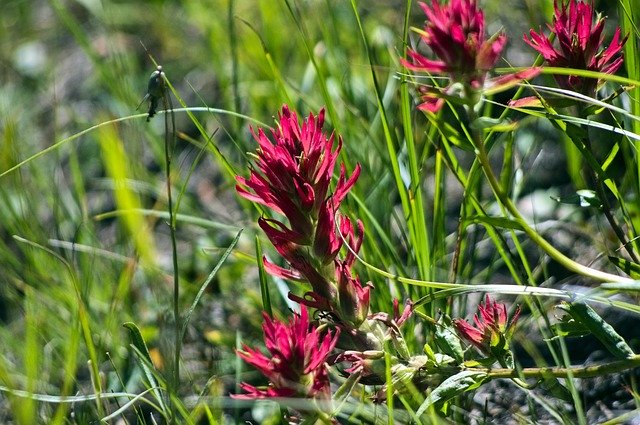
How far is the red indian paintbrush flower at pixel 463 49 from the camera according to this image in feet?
2.68

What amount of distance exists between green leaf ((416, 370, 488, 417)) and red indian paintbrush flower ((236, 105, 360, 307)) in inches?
6.0

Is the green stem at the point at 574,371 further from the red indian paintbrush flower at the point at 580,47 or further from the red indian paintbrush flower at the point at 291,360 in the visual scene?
the red indian paintbrush flower at the point at 580,47

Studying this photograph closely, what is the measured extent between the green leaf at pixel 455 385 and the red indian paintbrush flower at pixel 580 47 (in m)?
0.35

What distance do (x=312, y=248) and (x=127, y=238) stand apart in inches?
35.6

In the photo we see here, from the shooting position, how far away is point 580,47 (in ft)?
3.12

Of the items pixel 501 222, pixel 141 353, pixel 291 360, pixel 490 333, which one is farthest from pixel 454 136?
pixel 141 353

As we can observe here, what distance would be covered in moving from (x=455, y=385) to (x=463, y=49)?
352 mm

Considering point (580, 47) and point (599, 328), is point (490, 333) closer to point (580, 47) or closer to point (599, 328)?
point (599, 328)

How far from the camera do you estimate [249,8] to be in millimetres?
2418

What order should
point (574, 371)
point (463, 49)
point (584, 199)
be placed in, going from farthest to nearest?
point (584, 199) < point (574, 371) < point (463, 49)

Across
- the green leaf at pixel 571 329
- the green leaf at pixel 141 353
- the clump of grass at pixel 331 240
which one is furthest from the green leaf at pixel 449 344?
the green leaf at pixel 141 353

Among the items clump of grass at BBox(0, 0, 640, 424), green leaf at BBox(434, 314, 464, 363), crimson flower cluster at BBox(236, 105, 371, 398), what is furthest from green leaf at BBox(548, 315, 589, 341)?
crimson flower cluster at BBox(236, 105, 371, 398)

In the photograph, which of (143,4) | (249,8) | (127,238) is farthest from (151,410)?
(143,4)

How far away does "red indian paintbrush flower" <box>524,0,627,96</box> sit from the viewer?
95 cm
